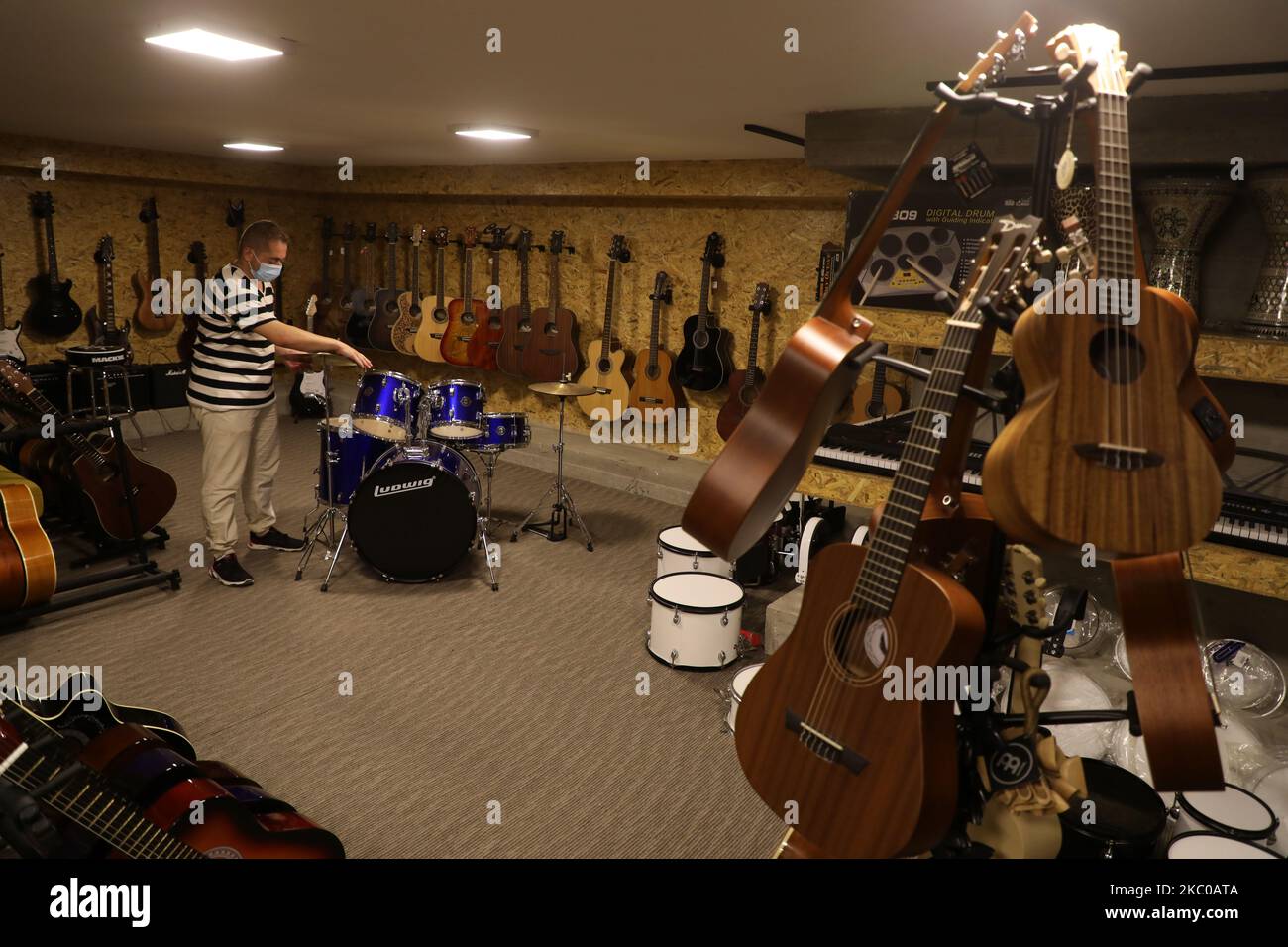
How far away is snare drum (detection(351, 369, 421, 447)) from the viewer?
4.53 m

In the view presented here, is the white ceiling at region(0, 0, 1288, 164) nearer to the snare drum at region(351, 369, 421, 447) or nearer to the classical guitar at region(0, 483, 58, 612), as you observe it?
the snare drum at region(351, 369, 421, 447)

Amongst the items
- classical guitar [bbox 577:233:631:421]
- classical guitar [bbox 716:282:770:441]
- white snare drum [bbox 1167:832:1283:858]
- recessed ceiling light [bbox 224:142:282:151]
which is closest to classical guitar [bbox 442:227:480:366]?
classical guitar [bbox 577:233:631:421]

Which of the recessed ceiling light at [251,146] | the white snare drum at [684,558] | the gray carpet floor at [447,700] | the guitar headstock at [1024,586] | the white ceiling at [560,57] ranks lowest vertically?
the gray carpet floor at [447,700]

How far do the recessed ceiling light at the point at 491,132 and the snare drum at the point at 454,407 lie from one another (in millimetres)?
1376

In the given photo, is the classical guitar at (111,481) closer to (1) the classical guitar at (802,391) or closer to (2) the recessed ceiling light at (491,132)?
(2) the recessed ceiling light at (491,132)

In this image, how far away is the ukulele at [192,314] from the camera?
7.60 meters

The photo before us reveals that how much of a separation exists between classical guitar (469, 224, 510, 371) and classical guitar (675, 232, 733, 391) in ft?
6.14

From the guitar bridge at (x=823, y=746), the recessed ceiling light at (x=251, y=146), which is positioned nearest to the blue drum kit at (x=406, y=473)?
the recessed ceiling light at (x=251, y=146)

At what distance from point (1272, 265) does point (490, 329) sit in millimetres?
5562

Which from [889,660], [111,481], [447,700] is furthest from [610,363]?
[889,660]

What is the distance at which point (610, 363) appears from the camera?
661cm

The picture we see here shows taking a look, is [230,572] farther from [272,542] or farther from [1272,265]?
[1272,265]

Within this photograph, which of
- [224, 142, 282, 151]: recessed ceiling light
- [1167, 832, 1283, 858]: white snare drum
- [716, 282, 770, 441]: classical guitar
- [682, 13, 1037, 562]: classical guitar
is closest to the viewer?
[682, 13, 1037, 562]: classical guitar

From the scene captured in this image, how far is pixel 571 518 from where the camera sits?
18.9ft
